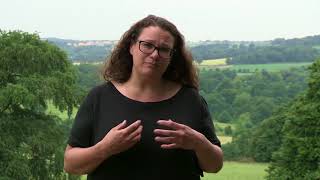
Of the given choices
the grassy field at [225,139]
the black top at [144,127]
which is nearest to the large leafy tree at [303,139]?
the black top at [144,127]

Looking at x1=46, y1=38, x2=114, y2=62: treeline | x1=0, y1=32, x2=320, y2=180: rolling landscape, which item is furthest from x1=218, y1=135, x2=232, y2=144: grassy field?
x1=46, y1=38, x2=114, y2=62: treeline

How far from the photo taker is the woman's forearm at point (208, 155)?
2.89m

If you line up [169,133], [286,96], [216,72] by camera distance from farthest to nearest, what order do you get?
[216,72] < [286,96] < [169,133]

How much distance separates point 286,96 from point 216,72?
6893 millimetres

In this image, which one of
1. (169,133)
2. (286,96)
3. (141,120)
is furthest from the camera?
(286,96)

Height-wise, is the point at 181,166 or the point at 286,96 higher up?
the point at 181,166

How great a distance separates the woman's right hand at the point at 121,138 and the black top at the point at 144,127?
0.11 meters

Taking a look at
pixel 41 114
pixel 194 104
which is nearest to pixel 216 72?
pixel 41 114

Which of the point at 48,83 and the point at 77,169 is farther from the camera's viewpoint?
the point at 48,83

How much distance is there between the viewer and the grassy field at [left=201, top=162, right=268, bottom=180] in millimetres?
32644

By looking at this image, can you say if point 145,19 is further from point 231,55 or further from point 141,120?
point 231,55

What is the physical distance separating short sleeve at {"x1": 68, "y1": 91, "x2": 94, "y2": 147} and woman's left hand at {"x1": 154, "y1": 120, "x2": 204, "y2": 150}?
15.0 inches

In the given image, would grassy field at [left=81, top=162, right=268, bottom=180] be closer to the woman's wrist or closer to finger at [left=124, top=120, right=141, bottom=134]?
the woman's wrist

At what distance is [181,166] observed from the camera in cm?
296
